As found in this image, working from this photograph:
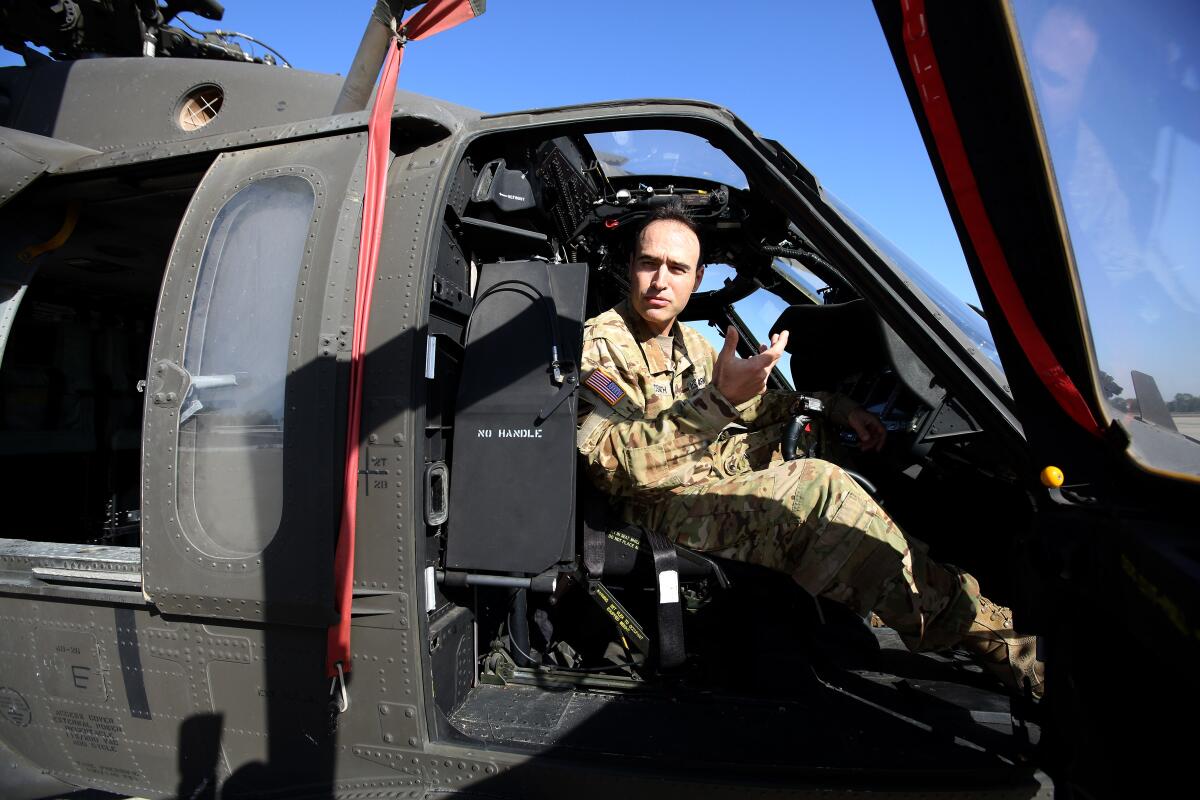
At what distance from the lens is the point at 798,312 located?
2900 mm

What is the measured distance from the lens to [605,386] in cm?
207

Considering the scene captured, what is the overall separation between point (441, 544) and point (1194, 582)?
1625 mm

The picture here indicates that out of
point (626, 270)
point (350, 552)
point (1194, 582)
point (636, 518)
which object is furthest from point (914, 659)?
point (626, 270)

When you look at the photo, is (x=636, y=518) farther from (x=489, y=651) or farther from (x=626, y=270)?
(x=626, y=270)

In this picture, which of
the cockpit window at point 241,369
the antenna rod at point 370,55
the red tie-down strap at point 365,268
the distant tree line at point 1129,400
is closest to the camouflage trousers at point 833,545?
the distant tree line at point 1129,400

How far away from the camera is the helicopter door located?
1613mm

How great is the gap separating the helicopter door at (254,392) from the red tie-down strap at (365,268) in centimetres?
5

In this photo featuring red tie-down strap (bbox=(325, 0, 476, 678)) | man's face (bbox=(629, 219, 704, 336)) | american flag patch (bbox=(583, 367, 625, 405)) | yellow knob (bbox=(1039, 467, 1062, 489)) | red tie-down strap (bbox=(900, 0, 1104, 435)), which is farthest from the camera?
man's face (bbox=(629, 219, 704, 336))

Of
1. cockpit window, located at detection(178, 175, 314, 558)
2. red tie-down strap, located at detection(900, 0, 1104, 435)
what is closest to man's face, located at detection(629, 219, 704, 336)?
cockpit window, located at detection(178, 175, 314, 558)

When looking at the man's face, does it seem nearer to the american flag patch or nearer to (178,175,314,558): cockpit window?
the american flag patch

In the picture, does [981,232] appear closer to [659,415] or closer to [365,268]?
[659,415]

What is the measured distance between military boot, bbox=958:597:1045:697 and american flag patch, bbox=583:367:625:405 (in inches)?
48.7

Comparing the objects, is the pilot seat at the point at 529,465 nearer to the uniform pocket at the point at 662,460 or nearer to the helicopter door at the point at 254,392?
the uniform pocket at the point at 662,460

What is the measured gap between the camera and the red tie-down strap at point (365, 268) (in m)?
1.54
